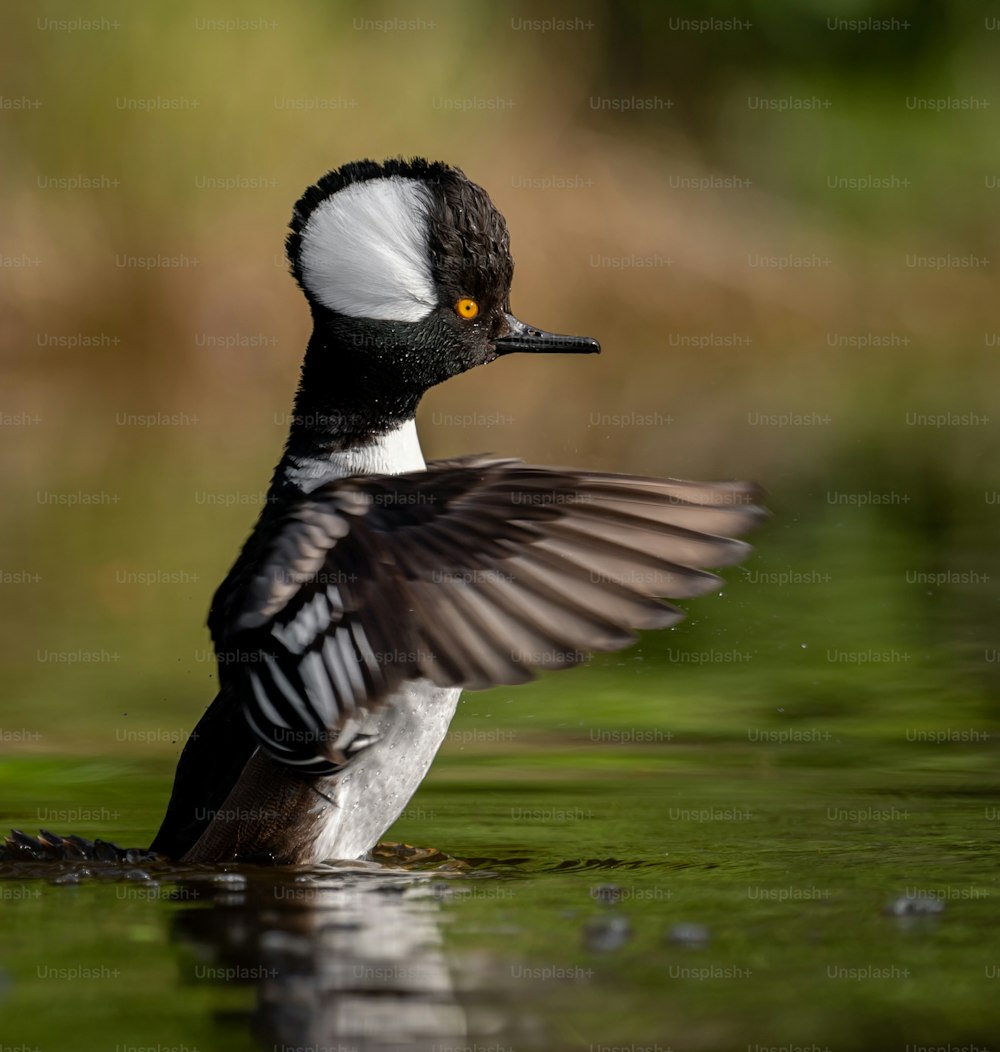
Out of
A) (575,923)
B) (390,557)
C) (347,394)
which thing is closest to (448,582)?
(390,557)

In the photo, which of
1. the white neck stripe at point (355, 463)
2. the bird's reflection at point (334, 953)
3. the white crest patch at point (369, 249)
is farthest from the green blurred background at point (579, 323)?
the white crest patch at point (369, 249)

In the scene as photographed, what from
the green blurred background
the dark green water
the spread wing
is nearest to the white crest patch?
the spread wing

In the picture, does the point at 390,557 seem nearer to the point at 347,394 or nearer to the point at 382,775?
the point at 382,775

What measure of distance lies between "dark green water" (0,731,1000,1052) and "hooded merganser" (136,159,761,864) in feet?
0.96

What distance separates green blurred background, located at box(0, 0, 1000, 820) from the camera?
24.4ft

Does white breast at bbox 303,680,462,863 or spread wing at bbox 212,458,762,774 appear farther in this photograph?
white breast at bbox 303,680,462,863

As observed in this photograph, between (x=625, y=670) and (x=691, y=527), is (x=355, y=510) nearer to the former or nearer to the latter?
(x=691, y=527)

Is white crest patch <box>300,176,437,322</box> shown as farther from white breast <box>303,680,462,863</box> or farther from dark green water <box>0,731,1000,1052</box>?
dark green water <box>0,731,1000,1052</box>

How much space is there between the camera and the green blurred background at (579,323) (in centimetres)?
743

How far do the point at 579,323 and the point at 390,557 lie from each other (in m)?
13.0

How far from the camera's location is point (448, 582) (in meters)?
4.51

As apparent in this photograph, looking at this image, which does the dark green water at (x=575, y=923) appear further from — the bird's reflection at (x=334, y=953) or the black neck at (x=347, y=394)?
the black neck at (x=347, y=394)

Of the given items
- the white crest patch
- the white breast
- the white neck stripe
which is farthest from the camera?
the white neck stripe

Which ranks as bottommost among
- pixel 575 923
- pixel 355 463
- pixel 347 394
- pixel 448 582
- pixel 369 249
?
pixel 575 923
